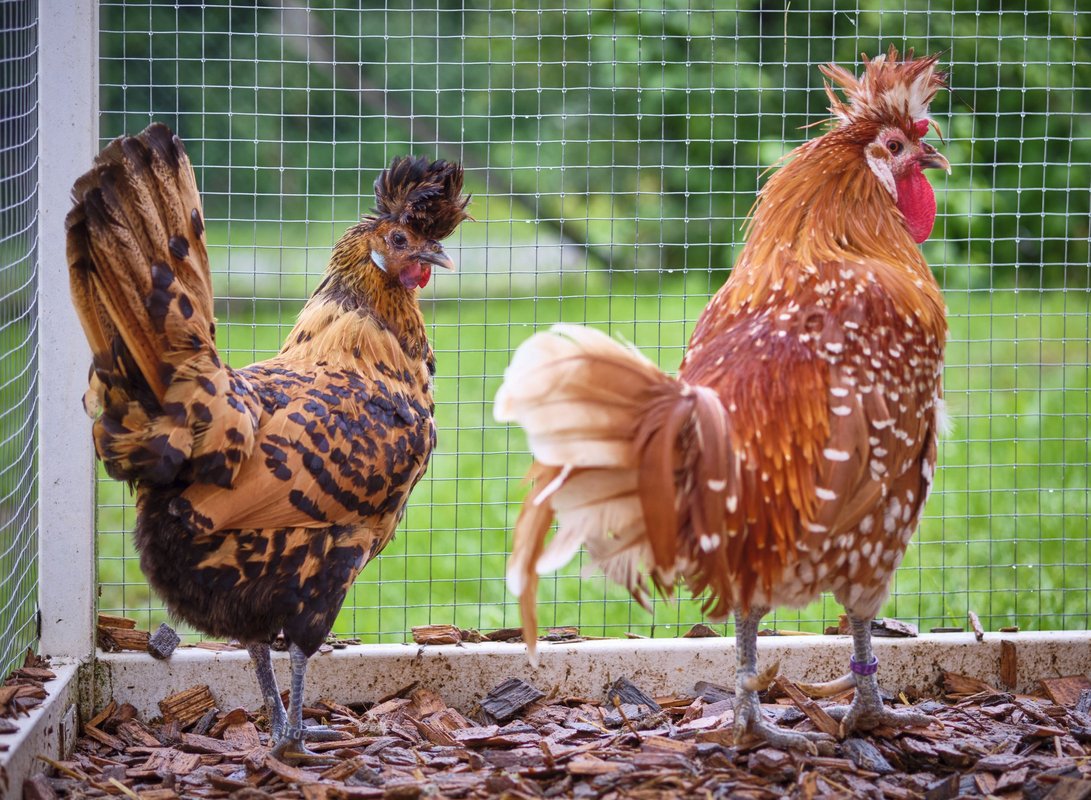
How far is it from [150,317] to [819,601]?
326 centimetres

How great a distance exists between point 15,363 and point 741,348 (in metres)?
2.24

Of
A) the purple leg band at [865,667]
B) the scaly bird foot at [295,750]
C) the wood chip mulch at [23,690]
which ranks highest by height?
the purple leg band at [865,667]

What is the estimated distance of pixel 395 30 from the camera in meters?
9.28

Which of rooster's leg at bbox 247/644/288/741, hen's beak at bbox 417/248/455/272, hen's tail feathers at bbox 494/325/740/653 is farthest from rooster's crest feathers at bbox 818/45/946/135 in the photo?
rooster's leg at bbox 247/644/288/741

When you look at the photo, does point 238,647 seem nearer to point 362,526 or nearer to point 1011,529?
point 362,526

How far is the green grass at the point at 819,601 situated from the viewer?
14.4 ft

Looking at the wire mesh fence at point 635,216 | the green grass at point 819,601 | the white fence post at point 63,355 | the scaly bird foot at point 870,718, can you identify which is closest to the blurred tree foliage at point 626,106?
the wire mesh fence at point 635,216

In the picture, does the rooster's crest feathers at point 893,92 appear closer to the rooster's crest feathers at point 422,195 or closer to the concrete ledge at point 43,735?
the rooster's crest feathers at point 422,195

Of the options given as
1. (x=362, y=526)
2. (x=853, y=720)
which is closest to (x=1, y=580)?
(x=362, y=526)

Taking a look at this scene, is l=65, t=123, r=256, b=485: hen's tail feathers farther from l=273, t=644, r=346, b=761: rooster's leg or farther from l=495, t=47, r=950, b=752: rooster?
l=495, t=47, r=950, b=752: rooster

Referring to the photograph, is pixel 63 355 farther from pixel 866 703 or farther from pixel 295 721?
pixel 866 703

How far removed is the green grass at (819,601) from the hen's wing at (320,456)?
1.68 feet

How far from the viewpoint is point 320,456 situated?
3.19 meters

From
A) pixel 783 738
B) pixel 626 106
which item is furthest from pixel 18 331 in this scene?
pixel 626 106
